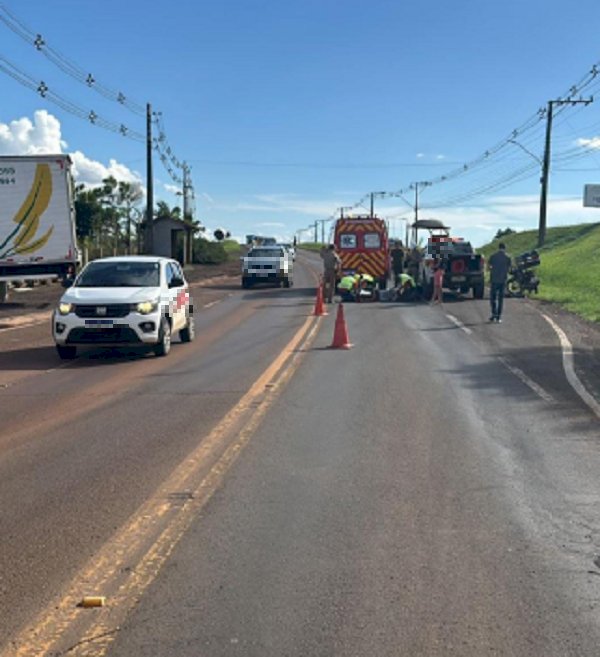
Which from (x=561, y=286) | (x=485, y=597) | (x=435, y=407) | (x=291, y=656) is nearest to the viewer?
(x=291, y=656)

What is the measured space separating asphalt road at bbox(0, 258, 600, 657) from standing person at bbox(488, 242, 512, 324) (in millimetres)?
8544

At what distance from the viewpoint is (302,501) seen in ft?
19.4

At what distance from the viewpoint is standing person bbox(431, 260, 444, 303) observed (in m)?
26.4

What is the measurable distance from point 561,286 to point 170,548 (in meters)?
31.3

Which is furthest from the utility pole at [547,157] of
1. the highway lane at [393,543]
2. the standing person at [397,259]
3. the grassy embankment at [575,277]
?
the highway lane at [393,543]

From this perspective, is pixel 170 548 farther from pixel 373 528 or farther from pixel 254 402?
pixel 254 402

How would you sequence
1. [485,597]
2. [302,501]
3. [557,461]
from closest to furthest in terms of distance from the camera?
1. [485,597]
2. [302,501]
3. [557,461]

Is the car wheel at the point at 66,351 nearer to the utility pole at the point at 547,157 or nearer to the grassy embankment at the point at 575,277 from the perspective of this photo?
the grassy embankment at the point at 575,277

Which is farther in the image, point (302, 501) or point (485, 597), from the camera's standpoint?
point (302, 501)

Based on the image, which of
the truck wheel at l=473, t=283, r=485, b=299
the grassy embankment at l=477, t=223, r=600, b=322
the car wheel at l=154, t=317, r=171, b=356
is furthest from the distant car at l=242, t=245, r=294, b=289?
the car wheel at l=154, t=317, r=171, b=356

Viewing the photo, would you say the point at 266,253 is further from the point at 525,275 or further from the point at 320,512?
the point at 320,512

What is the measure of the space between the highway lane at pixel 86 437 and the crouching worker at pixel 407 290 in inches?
473

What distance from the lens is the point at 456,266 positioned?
2748cm

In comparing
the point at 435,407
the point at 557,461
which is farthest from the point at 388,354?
the point at 557,461
